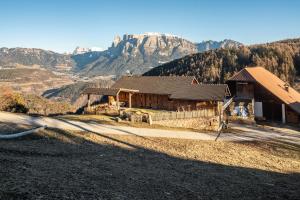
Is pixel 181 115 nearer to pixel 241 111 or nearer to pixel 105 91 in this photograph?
pixel 105 91

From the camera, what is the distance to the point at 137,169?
54.2 feet

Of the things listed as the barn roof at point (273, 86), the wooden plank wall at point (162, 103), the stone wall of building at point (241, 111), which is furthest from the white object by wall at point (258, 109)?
the wooden plank wall at point (162, 103)

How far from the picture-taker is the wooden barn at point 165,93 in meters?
47.0

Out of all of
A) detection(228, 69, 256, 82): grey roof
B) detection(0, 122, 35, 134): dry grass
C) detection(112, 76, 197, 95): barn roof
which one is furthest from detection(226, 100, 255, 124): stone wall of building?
detection(0, 122, 35, 134): dry grass

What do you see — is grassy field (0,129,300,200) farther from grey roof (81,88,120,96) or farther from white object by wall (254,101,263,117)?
white object by wall (254,101,263,117)

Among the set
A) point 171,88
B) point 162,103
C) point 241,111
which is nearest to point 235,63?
point 241,111

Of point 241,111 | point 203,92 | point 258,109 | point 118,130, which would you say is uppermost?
point 203,92

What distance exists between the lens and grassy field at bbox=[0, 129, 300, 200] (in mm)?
11711

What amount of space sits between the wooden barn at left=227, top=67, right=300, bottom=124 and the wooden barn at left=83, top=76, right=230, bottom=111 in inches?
283

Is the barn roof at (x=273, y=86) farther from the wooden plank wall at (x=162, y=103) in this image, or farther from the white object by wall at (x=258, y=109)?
the wooden plank wall at (x=162, y=103)

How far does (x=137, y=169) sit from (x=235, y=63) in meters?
131

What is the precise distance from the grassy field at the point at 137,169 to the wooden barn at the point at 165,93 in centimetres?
1953

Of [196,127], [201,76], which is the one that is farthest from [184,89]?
[201,76]

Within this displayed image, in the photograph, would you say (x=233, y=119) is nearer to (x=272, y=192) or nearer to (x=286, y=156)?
(x=286, y=156)
